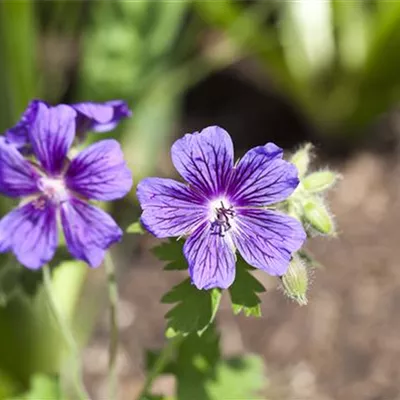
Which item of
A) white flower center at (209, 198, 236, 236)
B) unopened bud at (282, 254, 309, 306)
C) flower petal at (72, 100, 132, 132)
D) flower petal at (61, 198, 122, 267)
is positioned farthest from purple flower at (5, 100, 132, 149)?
unopened bud at (282, 254, 309, 306)

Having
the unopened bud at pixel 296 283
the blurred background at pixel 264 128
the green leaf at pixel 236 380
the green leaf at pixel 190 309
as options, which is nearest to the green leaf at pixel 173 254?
the green leaf at pixel 190 309

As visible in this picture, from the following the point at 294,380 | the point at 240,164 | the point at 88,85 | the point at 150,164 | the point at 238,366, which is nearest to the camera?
the point at 240,164

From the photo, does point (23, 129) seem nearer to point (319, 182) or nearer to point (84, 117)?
point (84, 117)

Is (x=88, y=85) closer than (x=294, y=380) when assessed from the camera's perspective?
No

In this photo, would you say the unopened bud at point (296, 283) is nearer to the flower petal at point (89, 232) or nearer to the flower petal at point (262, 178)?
the flower petal at point (262, 178)

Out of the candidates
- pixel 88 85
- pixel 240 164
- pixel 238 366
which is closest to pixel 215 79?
pixel 88 85

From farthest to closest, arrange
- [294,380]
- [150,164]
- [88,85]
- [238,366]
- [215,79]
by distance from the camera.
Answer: [215,79] → [150,164] → [88,85] → [294,380] → [238,366]

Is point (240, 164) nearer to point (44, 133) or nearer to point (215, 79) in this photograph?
point (44, 133)

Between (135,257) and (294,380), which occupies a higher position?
(135,257)
